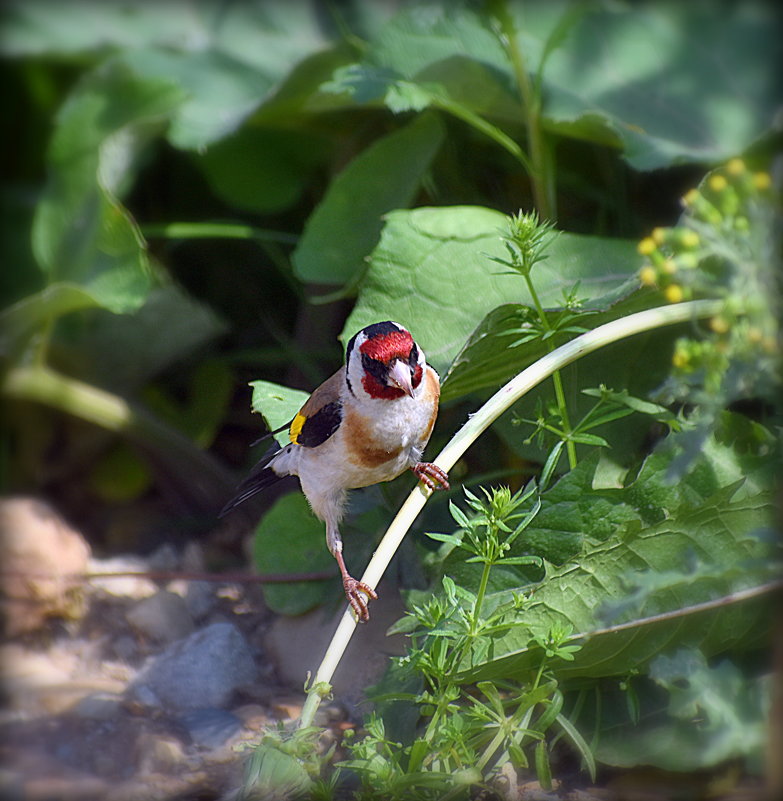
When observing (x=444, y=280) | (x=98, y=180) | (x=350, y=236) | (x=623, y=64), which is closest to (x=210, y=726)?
(x=444, y=280)

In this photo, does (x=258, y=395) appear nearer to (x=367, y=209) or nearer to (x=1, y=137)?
(x=367, y=209)

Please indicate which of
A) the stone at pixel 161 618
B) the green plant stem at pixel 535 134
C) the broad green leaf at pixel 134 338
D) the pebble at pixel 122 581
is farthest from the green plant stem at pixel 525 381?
the broad green leaf at pixel 134 338

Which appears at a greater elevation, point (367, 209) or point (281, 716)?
point (367, 209)

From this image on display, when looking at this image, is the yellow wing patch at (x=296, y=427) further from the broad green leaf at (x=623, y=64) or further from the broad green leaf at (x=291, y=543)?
the broad green leaf at (x=623, y=64)

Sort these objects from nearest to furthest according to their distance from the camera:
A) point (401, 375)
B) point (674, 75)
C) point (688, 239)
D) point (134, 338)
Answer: point (688, 239) → point (401, 375) → point (674, 75) → point (134, 338)

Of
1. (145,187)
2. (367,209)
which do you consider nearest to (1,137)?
(145,187)

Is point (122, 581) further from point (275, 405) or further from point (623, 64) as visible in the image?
point (623, 64)

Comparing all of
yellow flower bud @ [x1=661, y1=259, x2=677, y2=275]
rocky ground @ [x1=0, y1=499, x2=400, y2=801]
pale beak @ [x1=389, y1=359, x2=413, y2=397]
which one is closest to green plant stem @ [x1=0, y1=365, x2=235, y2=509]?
rocky ground @ [x1=0, y1=499, x2=400, y2=801]
